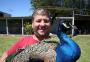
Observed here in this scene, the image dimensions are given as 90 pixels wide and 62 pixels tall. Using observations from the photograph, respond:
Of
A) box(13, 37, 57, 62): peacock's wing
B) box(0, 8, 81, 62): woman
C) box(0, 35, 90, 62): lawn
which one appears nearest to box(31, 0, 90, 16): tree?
box(0, 35, 90, 62): lawn

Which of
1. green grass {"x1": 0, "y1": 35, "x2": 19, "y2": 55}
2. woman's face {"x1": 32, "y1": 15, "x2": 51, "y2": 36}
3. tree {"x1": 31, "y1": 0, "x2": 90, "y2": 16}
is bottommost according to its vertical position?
green grass {"x1": 0, "y1": 35, "x2": 19, "y2": 55}

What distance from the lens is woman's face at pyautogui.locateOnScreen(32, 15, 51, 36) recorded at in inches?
136

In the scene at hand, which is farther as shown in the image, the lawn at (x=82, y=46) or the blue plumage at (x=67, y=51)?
the lawn at (x=82, y=46)

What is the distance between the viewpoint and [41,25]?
349cm

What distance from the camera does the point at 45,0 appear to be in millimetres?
52250

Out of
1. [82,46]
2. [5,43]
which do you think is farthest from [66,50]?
[5,43]

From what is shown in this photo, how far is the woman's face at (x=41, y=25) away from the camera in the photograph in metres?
3.47

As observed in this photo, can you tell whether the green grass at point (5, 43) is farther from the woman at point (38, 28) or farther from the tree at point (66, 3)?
the tree at point (66, 3)

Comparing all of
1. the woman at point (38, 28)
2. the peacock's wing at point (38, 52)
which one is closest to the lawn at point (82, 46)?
the woman at point (38, 28)

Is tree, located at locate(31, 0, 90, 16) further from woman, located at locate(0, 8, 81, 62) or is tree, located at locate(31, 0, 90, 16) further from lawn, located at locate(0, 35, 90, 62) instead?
woman, located at locate(0, 8, 81, 62)

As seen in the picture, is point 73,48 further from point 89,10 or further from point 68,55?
point 89,10

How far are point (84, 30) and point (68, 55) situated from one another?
3730cm

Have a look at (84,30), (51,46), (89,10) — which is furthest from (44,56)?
(89,10)

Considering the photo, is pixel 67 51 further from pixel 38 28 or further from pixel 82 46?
pixel 82 46
